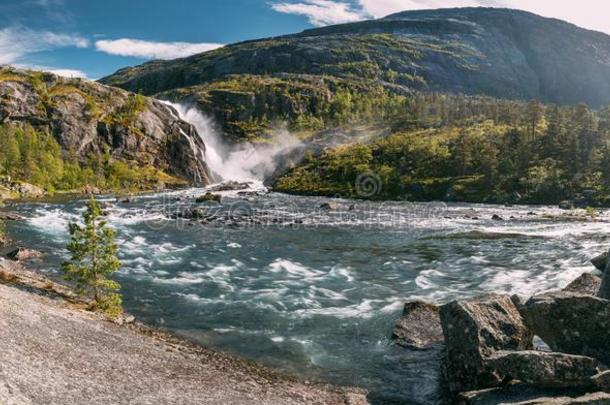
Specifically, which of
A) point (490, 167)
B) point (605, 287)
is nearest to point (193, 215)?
point (605, 287)

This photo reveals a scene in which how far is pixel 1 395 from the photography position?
1538cm

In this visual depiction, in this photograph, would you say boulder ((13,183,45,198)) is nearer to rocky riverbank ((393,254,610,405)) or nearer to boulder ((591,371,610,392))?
rocky riverbank ((393,254,610,405))

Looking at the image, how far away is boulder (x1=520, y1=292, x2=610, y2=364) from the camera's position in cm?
2183

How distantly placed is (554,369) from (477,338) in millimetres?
4299

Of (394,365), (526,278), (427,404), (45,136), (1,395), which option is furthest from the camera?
(45,136)

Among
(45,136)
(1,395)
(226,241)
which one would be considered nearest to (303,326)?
(1,395)

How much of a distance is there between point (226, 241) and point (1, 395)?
50447mm

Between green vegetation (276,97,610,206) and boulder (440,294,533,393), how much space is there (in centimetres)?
10365

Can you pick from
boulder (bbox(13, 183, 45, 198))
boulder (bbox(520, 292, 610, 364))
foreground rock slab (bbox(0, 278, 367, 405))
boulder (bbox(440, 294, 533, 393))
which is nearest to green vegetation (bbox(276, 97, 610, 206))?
boulder (bbox(13, 183, 45, 198))

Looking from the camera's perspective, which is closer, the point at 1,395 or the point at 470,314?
the point at 1,395

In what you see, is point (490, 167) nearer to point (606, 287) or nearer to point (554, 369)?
point (606, 287)

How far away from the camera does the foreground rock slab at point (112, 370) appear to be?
1761cm

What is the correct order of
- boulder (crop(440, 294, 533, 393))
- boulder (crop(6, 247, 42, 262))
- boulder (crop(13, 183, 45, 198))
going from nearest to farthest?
boulder (crop(440, 294, 533, 393)) < boulder (crop(6, 247, 42, 262)) < boulder (crop(13, 183, 45, 198))

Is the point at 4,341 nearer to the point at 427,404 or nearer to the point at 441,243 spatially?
the point at 427,404
